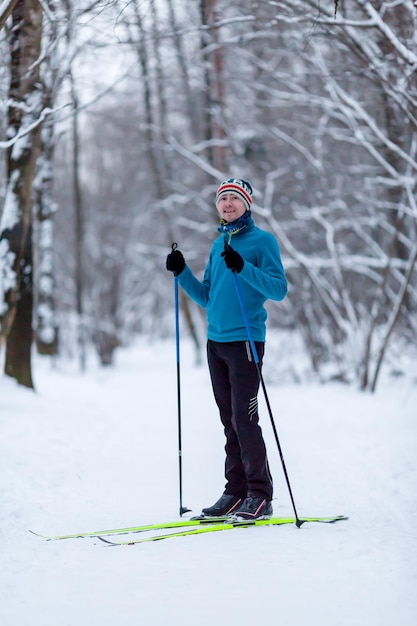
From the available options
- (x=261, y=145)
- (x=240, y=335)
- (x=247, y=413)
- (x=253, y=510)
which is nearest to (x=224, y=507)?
(x=253, y=510)

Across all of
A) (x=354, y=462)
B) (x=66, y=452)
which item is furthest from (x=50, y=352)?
(x=354, y=462)

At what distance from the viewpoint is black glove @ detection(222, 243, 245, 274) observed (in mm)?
3727

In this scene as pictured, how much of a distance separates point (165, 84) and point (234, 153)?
441 centimetres

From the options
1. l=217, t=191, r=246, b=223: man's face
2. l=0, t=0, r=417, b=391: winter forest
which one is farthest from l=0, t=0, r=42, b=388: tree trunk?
l=217, t=191, r=246, b=223: man's face

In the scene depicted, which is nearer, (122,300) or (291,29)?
(291,29)

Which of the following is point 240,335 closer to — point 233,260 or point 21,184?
point 233,260

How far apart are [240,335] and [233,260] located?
1.63 feet

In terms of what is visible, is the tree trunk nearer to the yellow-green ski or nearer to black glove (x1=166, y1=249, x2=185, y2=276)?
black glove (x1=166, y1=249, x2=185, y2=276)

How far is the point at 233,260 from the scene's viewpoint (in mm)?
3725

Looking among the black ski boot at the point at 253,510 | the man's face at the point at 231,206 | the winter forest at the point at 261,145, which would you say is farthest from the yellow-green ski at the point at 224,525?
the winter forest at the point at 261,145

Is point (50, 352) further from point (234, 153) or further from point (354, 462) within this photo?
point (354, 462)

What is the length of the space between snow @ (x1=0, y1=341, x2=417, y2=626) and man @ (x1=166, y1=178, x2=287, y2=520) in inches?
13.4

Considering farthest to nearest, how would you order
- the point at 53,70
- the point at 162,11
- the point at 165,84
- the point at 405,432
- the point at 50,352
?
the point at 165,84 → the point at 50,352 → the point at 162,11 → the point at 53,70 → the point at 405,432

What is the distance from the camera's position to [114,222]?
25.5 metres
